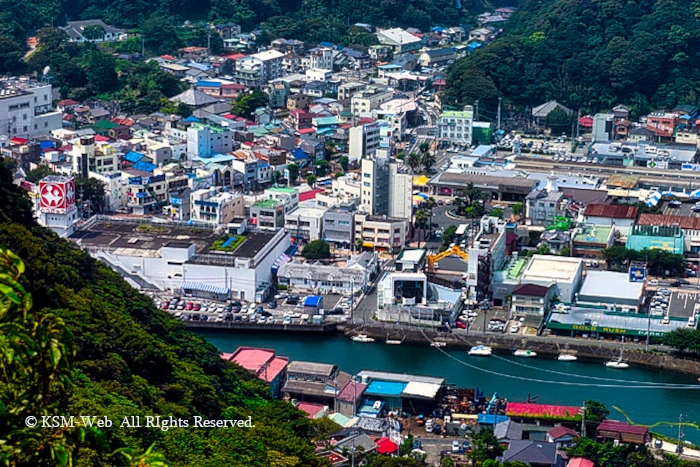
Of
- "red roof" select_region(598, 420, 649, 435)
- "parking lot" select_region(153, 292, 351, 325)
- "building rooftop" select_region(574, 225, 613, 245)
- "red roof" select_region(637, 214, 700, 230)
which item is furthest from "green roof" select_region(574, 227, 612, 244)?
"red roof" select_region(598, 420, 649, 435)

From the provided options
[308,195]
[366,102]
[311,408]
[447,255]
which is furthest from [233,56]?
[311,408]

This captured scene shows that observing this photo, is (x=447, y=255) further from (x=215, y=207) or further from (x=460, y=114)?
(x=460, y=114)

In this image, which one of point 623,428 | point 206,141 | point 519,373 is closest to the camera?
point 623,428

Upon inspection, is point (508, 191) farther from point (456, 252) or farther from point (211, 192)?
point (211, 192)

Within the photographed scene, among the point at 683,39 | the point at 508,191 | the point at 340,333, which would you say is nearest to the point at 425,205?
the point at 508,191

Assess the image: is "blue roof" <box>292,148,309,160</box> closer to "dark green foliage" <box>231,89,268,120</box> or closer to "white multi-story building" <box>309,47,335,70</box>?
"dark green foliage" <box>231,89,268,120</box>

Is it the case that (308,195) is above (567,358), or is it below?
above
